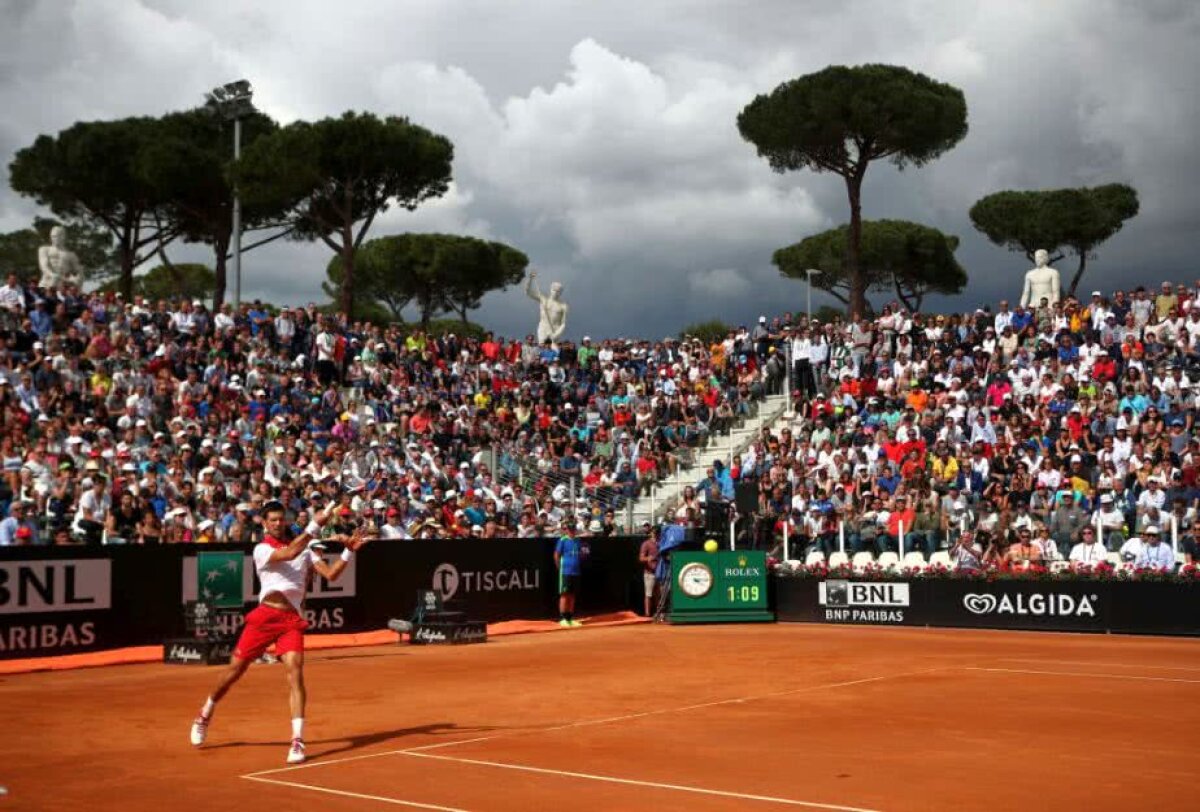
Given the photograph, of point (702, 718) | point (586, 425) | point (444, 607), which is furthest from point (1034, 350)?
point (702, 718)

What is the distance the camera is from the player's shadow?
1198 cm

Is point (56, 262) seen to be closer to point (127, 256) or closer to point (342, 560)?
point (127, 256)

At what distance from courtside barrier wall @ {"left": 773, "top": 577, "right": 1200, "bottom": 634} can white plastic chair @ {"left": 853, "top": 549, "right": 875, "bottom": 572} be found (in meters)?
0.35

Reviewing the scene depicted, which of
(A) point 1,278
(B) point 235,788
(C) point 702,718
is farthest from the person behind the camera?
(A) point 1,278

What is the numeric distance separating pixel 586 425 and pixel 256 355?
9352 millimetres

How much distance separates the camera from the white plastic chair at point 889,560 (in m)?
28.2

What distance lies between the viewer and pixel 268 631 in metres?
11.7

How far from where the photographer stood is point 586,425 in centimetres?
3734

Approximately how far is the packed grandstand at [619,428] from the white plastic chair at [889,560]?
0.34 meters

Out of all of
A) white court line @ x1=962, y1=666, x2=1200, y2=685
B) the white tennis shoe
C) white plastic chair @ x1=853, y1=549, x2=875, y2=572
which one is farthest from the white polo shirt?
white plastic chair @ x1=853, y1=549, x2=875, y2=572

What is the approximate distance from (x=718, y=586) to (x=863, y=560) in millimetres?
3147

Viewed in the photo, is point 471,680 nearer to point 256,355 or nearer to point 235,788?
point 235,788

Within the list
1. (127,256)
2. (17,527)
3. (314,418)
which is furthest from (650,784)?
(127,256)

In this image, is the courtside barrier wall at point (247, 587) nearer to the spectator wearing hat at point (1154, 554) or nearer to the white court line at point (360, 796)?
the spectator wearing hat at point (1154, 554)
